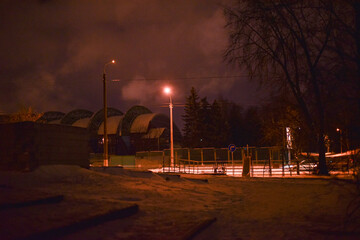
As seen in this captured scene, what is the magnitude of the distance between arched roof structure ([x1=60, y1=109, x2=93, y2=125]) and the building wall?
6079cm

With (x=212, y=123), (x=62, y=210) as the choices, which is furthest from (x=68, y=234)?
(x=212, y=123)

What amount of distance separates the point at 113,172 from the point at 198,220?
956cm

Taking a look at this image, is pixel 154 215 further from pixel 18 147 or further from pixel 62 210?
pixel 18 147

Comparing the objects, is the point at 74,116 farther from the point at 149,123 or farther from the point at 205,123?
the point at 205,123

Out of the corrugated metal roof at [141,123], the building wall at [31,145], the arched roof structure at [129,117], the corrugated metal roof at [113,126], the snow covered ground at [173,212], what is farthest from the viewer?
the arched roof structure at [129,117]

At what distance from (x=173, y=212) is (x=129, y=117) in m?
59.2

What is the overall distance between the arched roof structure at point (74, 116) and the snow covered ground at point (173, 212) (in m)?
63.1

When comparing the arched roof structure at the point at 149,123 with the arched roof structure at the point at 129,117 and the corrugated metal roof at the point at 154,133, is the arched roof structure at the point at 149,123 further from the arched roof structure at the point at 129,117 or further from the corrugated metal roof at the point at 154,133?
the arched roof structure at the point at 129,117

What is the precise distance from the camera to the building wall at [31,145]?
11.7 meters

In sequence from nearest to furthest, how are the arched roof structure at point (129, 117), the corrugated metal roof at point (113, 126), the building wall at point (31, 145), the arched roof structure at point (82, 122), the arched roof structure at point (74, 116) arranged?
the building wall at point (31, 145)
the corrugated metal roof at point (113, 126)
the arched roof structure at point (129, 117)
the arched roof structure at point (82, 122)
the arched roof structure at point (74, 116)

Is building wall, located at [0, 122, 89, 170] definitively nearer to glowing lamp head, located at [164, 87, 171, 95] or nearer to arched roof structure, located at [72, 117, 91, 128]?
glowing lamp head, located at [164, 87, 171, 95]

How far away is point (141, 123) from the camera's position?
6319 cm

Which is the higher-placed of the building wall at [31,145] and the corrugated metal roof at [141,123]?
the corrugated metal roof at [141,123]

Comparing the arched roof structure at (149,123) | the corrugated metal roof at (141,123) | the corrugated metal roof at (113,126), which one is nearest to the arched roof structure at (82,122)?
the corrugated metal roof at (113,126)
